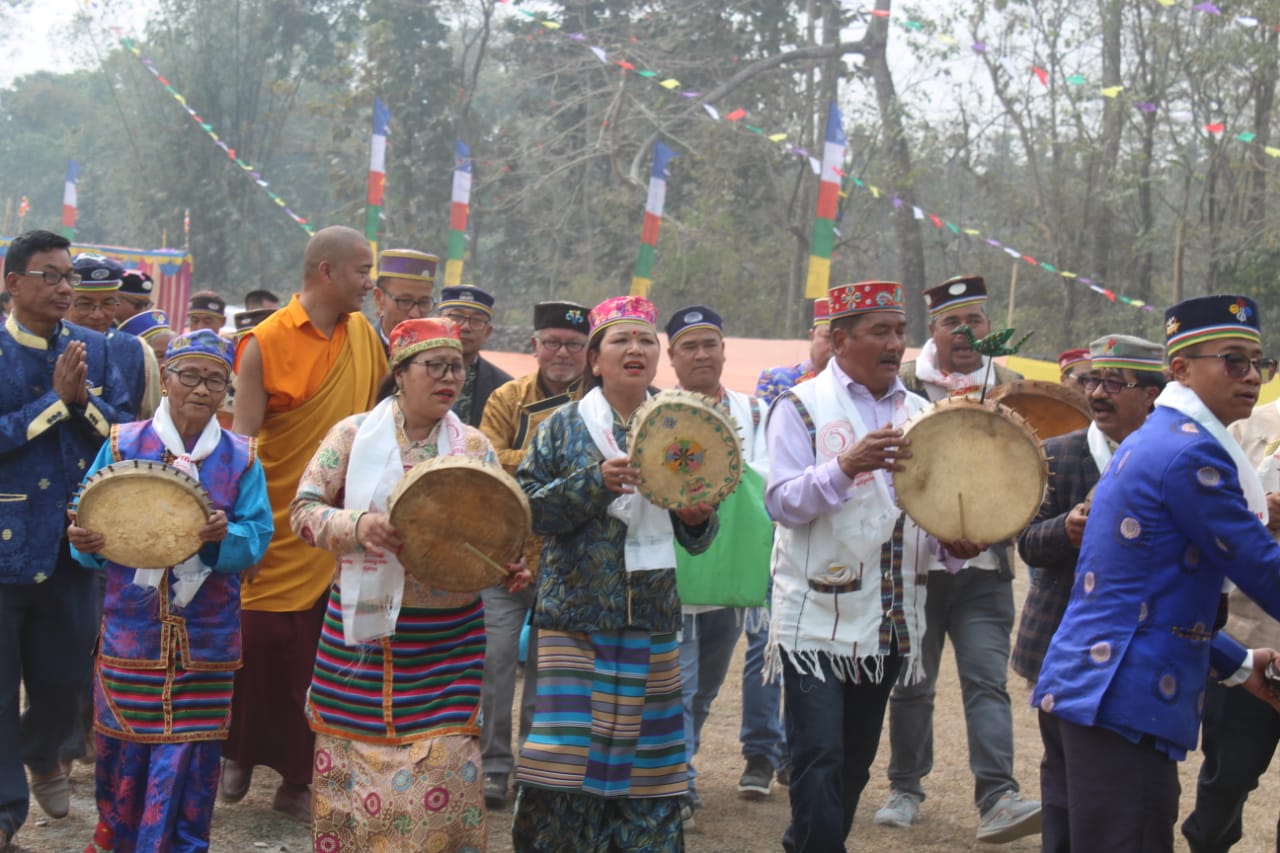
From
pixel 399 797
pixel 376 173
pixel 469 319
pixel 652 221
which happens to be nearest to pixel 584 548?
pixel 399 797

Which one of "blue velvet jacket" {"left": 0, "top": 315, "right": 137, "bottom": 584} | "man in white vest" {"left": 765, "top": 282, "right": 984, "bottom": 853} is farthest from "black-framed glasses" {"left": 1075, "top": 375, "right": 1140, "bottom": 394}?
"blue velvet jacket" {"left": 0, "top": 315, "right": 137, "bottom": 584}

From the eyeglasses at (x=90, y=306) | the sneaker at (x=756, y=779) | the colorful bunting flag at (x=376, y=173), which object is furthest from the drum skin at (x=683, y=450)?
the colorful bunting flag at (x=376, y=173)

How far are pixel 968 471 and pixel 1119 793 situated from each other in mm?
1139

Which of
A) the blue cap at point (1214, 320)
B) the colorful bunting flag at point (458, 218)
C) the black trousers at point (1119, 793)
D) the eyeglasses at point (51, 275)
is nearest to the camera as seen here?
the black trousers at point (1119, 793)

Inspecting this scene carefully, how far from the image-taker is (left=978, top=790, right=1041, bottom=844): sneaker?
19.5 feet

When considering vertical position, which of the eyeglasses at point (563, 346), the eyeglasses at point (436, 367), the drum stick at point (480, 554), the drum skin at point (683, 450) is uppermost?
the eyeglasses at point (563, 346)

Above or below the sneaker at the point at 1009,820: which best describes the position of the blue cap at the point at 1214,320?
above

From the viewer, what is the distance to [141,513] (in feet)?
15.8

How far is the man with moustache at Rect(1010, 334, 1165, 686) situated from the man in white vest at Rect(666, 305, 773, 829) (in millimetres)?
1283

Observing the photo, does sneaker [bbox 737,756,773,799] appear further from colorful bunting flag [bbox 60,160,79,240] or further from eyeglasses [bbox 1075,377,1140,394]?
colorful bunting flag [bbox 60,160,79,240]

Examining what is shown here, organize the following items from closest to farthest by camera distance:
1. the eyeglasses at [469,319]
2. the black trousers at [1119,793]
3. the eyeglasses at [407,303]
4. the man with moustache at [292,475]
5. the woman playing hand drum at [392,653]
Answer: the black trousers at [1119,793], the woman playing hand drum at [392,653], the man with moustache at [292,475], the eyeglasses at [407,303], the eyeglasses at [469,319]

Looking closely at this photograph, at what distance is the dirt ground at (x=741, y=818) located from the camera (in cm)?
579

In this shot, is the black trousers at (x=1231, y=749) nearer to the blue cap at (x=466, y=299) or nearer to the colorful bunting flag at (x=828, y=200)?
the blue cap at (x=466, y=299)

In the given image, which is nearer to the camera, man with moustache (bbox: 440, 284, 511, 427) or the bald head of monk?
the bald head of monk
